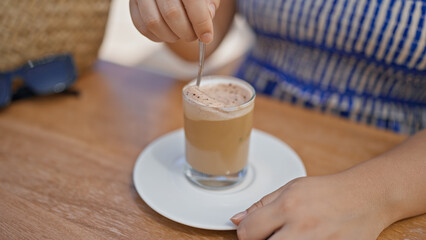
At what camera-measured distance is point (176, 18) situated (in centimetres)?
63

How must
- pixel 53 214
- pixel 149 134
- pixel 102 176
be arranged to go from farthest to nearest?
pixel 149 134 → pixel 102 176 → pixel 53 214

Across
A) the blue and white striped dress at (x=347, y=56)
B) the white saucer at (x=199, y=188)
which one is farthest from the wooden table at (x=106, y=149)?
the blue and white striped dress at (x=347, y=56)

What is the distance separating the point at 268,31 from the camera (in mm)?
1053

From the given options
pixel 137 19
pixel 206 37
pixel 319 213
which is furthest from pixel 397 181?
pixel 137 19

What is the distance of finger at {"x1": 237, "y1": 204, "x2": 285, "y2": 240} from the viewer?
22.4 inches

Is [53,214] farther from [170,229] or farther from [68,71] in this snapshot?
[68,71]

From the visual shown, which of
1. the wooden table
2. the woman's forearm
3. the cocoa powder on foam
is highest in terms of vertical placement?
the cocoa powder on foam

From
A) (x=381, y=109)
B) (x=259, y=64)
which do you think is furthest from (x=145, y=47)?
(x=381, y=109)

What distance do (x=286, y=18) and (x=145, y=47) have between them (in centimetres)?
137

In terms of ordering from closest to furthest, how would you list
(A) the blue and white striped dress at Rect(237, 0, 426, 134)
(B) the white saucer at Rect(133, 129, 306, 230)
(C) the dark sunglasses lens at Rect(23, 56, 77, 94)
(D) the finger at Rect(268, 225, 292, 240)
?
(D) the finger at Rect(268, 225, 292, 240), (B) the white saucer at Rect(133, 129, 306, 230), (A) the blue and white striped dress at Rect(237, 0, 426, 134), (C) the dark sunglasses lens at Rect(23, 56, 77, 94)

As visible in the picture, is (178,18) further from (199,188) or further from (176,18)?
(199,188)

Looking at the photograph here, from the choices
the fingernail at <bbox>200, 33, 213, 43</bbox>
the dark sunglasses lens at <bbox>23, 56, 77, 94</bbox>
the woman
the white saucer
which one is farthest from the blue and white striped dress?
the dark sunglasses lens at <bbox>23, 56, 77, 94</bbox>

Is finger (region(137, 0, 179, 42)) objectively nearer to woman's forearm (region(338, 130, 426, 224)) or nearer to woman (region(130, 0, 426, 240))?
woman (region(130, 0, 426, 240))

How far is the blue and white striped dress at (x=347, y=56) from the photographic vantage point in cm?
87
